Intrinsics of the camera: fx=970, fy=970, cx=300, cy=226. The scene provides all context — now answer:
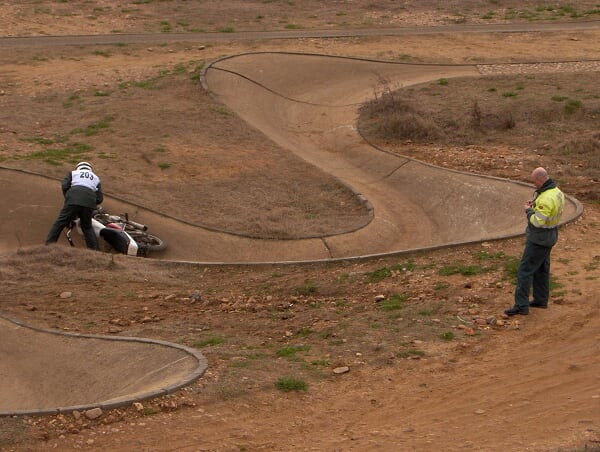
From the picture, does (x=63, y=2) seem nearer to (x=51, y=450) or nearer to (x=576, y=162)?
(x=576, y=162)

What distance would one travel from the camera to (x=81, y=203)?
15.4 metres

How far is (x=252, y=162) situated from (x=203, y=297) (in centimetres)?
739

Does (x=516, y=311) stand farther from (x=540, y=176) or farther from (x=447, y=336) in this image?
(x=540, y=176)

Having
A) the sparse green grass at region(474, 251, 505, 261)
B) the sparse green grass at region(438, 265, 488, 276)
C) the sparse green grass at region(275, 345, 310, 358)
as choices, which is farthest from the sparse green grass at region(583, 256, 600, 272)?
the sparse green grass at region(275, 345, 310, 358)

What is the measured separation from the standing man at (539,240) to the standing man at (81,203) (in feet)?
23.5

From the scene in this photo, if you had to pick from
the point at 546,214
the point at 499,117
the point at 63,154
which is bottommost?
the point at 63,154

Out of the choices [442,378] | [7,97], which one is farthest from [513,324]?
[7,97]

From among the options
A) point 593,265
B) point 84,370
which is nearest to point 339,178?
point 593,265

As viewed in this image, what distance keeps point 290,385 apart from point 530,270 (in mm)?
3395

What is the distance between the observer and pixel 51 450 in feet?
28.2

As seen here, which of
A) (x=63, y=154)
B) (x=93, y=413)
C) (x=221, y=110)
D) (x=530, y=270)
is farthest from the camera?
(x=221, y=110)

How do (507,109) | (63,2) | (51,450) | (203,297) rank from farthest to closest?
(63,2), (507,109), (203,297), (51,450)

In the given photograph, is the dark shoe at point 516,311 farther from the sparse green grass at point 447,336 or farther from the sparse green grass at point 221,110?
the sparse green grass at point 221,110

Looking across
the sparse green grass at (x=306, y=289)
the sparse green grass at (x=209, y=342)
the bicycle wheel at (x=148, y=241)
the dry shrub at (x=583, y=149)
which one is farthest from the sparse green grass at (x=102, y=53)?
the sparse green grass at (x=209, y=342)
